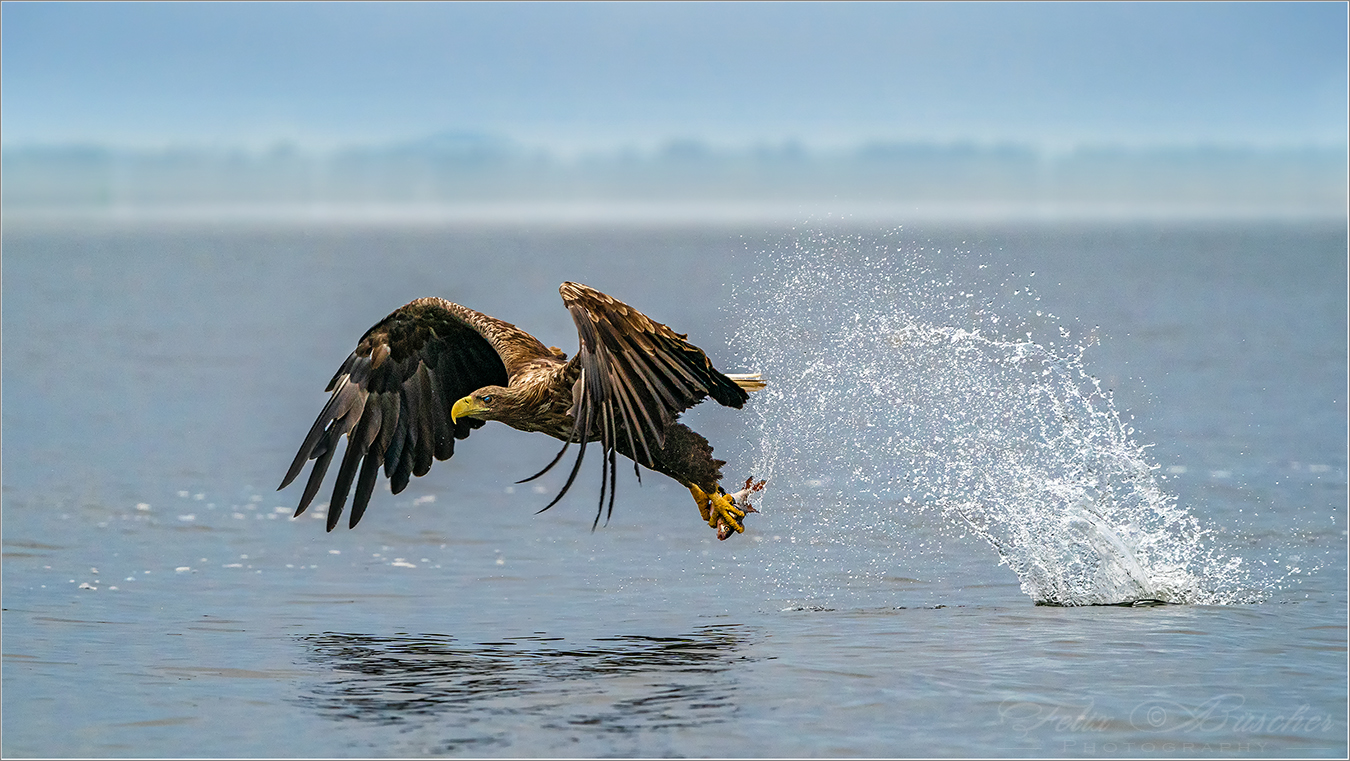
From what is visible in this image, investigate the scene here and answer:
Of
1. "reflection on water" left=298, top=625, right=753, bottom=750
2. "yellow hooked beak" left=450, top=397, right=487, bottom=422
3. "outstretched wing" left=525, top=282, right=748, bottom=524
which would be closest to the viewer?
"reflection on water" left=298, top=625, right=753, bottom=750

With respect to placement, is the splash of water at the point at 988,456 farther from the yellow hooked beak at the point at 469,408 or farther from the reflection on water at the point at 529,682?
the yellow hooked beak at the point at 469,408

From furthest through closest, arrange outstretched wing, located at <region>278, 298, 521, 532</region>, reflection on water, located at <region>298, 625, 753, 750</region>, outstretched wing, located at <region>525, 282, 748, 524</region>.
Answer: outstretched wing, located at <region>278, 298, 521, 532</region>
outstretched wing, located at <region>525, 282, 748, 524</region>
reflection on water, located at <region>298, 625, 753, 750</region>

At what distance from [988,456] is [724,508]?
7291 mm

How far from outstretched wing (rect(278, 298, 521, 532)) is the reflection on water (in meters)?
1.32

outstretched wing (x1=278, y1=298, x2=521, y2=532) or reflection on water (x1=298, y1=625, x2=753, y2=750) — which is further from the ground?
outstretched wing (x1=278, y1=298, x2=521, y2=532)

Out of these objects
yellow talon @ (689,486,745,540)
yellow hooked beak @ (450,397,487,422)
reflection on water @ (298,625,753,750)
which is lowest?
reflection on water @ (298,625,753,750)

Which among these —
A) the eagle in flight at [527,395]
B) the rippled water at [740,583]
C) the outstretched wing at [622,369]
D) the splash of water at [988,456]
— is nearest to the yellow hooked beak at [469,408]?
the eagle in flight at [527,395]

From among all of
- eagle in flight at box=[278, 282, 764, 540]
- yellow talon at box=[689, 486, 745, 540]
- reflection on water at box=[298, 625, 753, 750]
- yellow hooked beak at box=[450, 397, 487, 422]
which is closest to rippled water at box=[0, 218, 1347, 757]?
reflection on water at box=[298, 625, 753, 750]

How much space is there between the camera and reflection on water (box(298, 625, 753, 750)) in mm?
7832

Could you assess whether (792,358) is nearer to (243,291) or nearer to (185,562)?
(185,562)

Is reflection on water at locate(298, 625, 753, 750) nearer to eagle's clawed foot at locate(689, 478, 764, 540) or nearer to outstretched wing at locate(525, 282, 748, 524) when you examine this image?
eagle's clawed foot at locate(689, 478, 764, 540)

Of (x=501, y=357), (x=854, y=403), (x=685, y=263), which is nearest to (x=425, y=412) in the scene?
(x=501, y=357)

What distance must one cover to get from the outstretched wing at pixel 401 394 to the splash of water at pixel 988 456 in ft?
8.62

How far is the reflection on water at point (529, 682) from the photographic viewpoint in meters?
7.83
